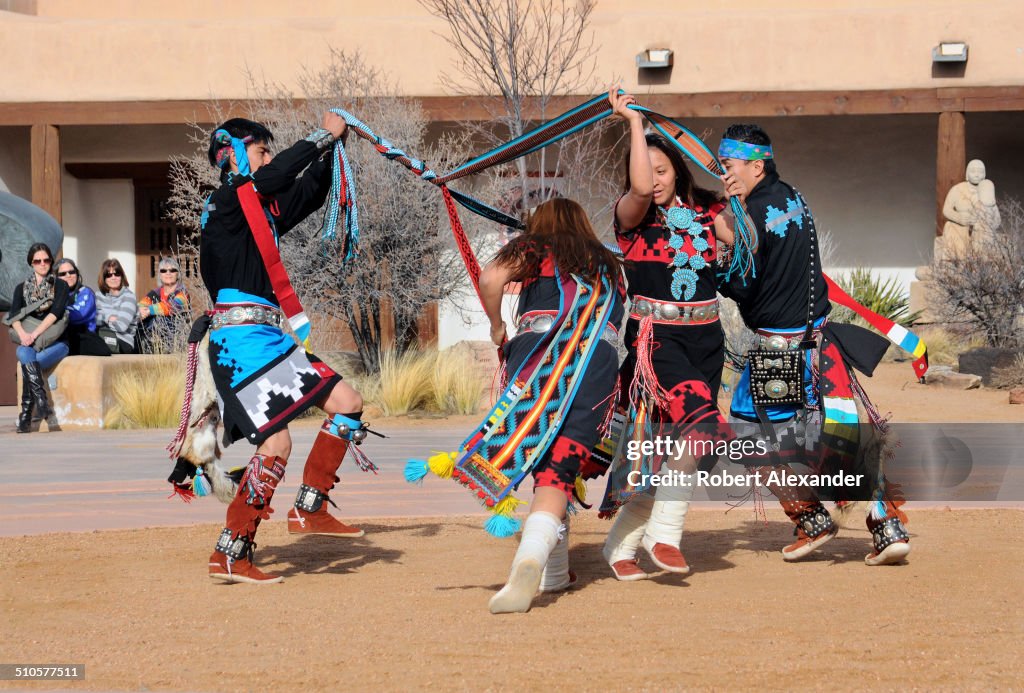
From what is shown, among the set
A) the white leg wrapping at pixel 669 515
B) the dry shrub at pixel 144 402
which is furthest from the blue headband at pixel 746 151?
the dry shrub at pixel 144 402

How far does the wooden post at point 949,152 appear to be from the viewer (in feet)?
61.0

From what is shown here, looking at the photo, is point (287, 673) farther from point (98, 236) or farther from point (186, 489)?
point (98, 236)

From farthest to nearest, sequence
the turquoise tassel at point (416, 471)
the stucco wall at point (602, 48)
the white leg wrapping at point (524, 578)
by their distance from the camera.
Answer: the stucco wall at point (602, 48) < the turquoise tassel at point (416, 471) < the white leg wrapping at point (524, 578)

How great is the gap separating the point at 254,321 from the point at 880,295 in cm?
1540

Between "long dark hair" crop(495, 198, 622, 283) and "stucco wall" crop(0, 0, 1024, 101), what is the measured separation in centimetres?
1370

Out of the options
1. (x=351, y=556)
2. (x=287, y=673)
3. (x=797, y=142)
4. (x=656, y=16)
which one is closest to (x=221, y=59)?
(x=656, y=16)

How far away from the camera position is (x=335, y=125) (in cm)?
587

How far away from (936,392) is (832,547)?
8.66 meters

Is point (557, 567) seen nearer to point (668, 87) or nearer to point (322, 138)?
point (322, 138)

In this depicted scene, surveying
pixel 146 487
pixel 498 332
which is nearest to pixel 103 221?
pixel 146 487

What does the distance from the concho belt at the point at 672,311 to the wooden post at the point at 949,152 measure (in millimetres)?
13927

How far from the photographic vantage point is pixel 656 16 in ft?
63.5

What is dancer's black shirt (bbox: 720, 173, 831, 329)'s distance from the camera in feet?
19.2

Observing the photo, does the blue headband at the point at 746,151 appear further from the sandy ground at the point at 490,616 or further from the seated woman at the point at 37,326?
the seated woman at the point at 37,326
